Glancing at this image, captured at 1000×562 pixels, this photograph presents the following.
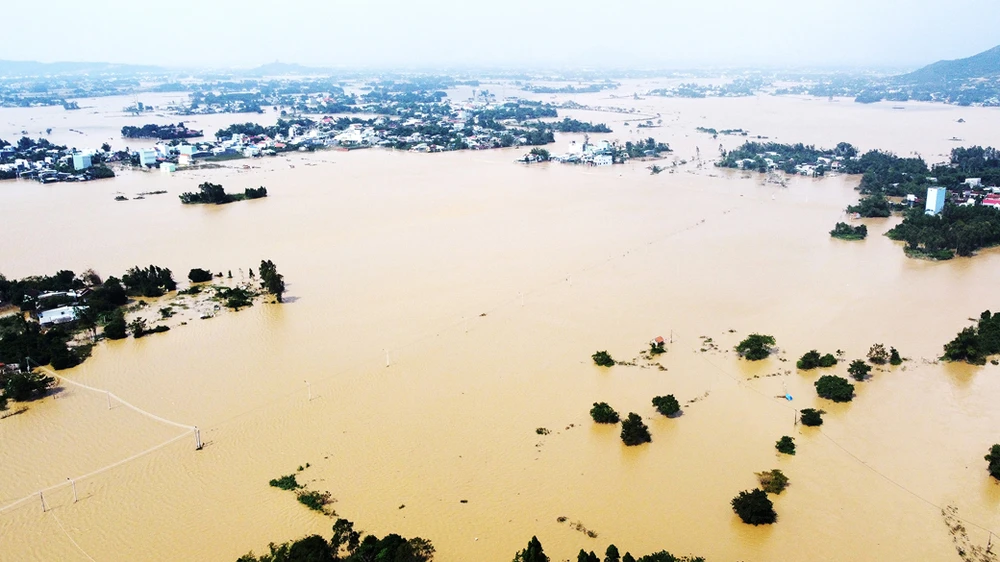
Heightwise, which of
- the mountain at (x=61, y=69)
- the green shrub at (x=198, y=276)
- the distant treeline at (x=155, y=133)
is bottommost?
the green shrub at (x=198, y=276)

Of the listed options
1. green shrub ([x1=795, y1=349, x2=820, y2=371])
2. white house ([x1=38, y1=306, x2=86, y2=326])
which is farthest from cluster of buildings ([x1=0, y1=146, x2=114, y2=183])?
green shrub ([x1=795, y1=349, x2=820, y2=371])

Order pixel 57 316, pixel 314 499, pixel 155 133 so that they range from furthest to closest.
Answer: pixel 155 133, pixel 57 316, pixel 314 499

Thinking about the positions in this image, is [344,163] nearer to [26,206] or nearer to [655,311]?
[26,206]

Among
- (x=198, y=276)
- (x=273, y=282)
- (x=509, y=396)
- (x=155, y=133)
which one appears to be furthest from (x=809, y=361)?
(x=155, y=133)

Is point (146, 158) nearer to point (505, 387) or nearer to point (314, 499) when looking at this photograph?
point (505, 387)

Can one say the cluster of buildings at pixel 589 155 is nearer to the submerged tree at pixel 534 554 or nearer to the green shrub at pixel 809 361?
the green shrub at pixel 809 361

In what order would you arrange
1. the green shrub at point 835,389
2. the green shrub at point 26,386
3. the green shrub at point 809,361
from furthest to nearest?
the green shrub at point 809,361 → the green shrub at point 26,386 → the green shrub at point 835,389

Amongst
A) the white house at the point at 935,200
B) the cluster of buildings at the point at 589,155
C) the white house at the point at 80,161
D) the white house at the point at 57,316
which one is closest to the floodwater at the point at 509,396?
the white house at the point at 57,316

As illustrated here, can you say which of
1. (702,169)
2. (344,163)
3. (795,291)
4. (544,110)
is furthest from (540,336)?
(544,110)
